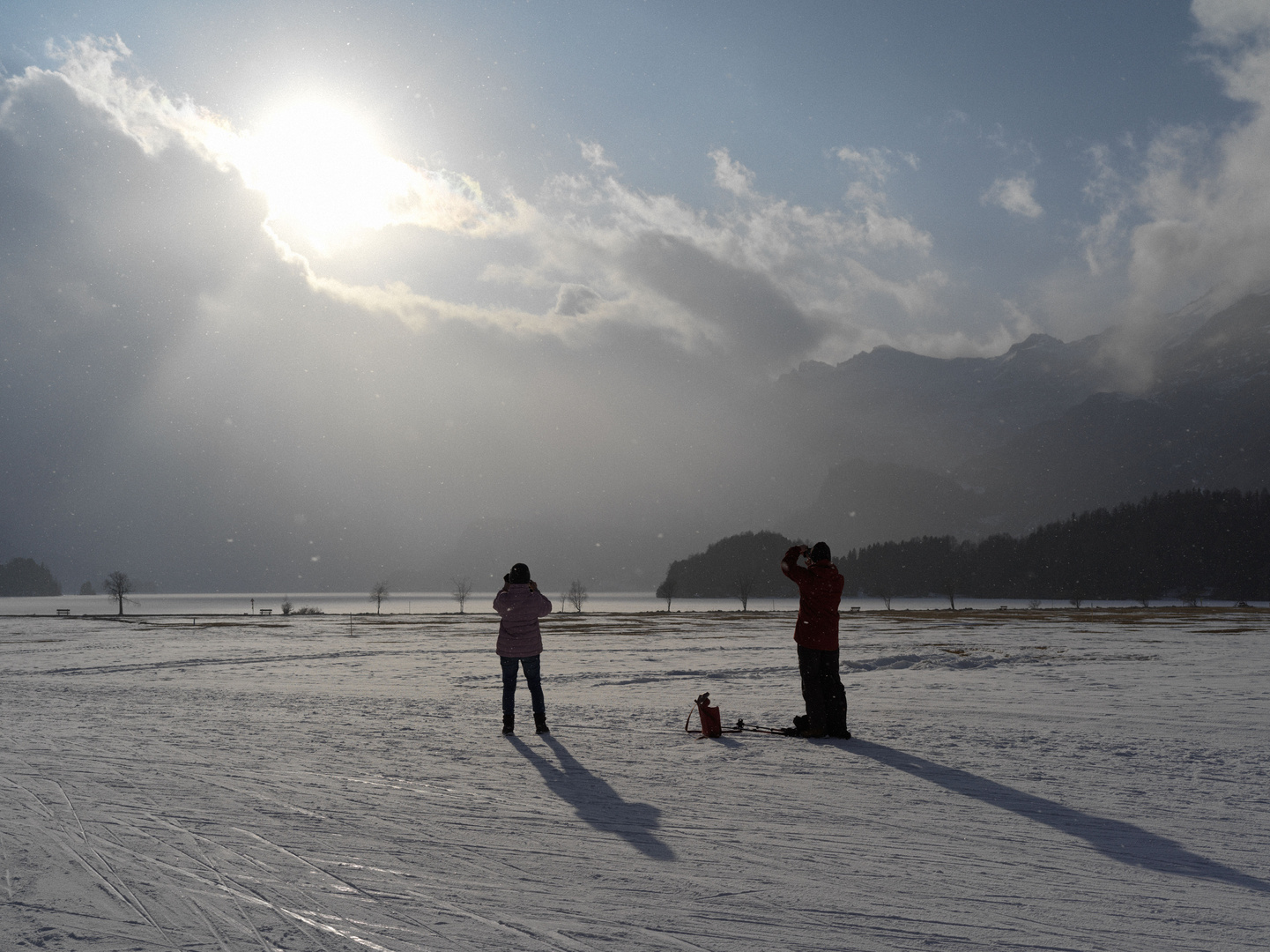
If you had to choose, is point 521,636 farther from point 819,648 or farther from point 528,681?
point 819,648

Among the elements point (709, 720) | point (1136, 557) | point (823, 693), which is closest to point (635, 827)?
point (709, 720)

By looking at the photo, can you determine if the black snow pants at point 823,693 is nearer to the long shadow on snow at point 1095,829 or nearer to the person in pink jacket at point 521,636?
the long shadow on snow at point 1095,829

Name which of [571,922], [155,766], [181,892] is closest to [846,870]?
[571,922]

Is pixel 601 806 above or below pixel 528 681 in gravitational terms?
below

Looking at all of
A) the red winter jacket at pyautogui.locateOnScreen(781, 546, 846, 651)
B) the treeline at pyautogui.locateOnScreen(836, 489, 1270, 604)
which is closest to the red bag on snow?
the red winter jacket at pyautogui.locateOnScreen(781, 546, 846, 651)

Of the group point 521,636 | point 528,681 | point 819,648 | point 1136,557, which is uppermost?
point 521,636

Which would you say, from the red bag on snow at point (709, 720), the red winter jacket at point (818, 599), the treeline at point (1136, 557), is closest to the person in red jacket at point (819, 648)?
the red winter jacket at point (818, 599)

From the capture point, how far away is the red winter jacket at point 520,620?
10.2 m

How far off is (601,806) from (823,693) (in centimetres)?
435

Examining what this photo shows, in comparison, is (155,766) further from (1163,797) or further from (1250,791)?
(1250,791)

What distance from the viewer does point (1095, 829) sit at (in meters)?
5.71

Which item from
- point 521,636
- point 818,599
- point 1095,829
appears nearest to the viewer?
point 1095,829

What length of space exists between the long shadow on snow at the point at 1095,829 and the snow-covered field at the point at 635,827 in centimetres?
3

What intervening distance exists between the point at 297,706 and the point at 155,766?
4.87 metres
